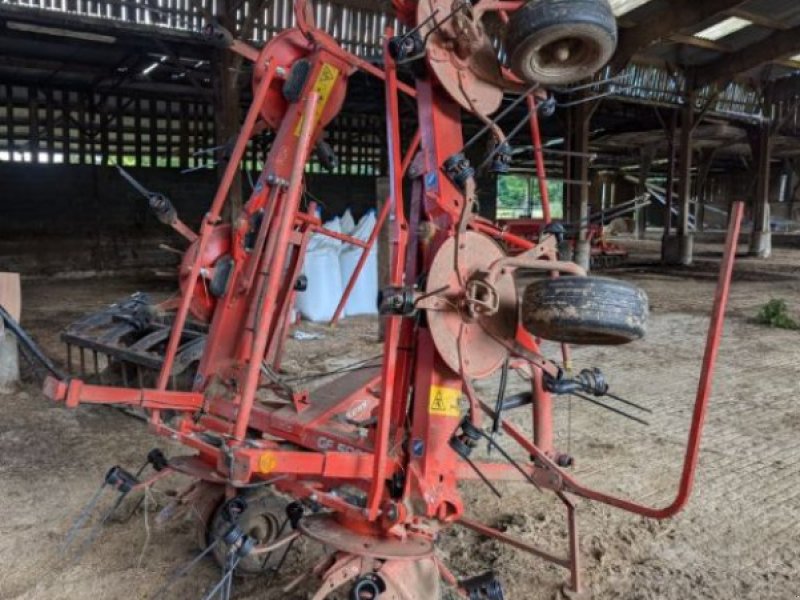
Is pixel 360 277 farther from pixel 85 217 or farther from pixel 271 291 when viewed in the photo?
pixel 85 217

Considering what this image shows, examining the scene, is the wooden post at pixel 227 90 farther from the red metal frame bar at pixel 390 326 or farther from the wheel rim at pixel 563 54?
the wheel rim at pixel 563 54

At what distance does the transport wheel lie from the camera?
2.60 meters

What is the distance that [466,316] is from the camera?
2162 millimetres

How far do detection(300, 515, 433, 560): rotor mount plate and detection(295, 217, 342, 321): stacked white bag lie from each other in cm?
556

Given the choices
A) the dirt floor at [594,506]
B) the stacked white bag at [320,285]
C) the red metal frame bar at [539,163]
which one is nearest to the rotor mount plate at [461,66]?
the red metal frame bar at [539,163]

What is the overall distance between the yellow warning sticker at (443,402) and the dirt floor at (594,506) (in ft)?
2.70

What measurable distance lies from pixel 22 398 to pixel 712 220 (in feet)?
97.0

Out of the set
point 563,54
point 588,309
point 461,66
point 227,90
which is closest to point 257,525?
point 588,309

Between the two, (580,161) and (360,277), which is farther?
(580,161)

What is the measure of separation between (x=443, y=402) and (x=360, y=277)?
614 centimetres

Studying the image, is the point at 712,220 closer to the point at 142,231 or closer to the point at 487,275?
the point at 142,231

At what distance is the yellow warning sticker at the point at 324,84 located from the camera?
2982mm

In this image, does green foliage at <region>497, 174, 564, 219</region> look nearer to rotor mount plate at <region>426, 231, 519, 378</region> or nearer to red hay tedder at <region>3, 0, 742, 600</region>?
red hay tedder at <region>3, 0, 742, 600</region>


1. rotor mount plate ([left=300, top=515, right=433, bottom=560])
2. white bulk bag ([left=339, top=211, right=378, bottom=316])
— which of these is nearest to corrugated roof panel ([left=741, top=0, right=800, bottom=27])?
white bulk bag ([left=339, top=211, right=378, bottom=316])
